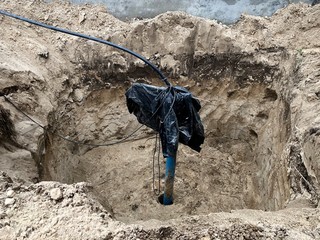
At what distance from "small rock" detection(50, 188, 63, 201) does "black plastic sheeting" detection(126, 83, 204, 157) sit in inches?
62.8

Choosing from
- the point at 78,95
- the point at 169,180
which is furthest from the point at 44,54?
the point at 169,180

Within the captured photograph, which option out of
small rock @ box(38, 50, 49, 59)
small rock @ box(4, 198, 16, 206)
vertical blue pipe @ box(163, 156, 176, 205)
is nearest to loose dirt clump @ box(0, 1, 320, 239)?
small rock @ box(38, 50, 49, 59)

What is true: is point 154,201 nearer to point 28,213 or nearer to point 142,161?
point 142,161

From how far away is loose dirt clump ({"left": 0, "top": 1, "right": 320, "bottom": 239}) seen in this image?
472 cm

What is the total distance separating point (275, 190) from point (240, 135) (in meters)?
1.69

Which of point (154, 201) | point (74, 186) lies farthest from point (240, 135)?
point (74, 186)

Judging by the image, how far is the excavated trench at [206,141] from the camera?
5438 mm

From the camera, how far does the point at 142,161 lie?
6.10 m

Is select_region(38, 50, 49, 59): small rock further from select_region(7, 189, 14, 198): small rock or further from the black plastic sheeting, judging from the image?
select_region(7, 189, 14, 198): small rock

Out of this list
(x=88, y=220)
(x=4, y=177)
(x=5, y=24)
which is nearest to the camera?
(x=88, y=220)

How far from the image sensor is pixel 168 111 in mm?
4195

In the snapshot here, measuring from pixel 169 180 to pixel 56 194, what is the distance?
7.03ft

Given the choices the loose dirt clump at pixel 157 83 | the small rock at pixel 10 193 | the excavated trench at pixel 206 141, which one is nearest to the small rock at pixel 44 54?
the loose dirt clump at pixel 157 83

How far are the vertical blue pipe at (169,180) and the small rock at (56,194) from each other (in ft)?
5.83
